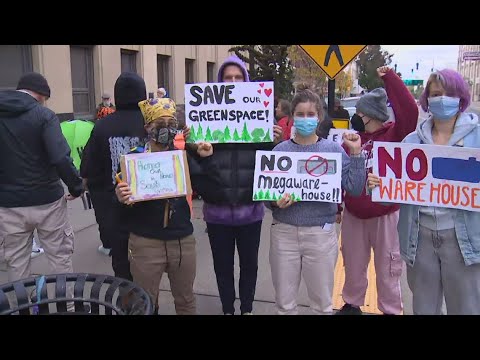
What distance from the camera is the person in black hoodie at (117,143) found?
3.24 m

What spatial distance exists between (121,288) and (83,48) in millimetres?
13482

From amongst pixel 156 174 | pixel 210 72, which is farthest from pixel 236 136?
pixel 210 72

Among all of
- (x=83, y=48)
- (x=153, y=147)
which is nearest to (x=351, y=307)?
(x=153, y=147)

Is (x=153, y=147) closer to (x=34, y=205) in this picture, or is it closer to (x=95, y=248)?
(x=34, y=205)

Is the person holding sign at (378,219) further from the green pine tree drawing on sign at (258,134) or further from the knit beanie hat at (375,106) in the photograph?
the green pine tree drawing on sign at (258,134)

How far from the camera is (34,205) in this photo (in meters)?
3.59

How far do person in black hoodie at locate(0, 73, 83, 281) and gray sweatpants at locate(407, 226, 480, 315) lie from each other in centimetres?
260

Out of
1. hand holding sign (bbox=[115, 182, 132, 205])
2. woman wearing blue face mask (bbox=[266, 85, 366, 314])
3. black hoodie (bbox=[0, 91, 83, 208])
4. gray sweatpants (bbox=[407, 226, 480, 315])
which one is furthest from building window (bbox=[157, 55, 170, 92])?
gray sweatpants (bbox=[407, 226, 480, 315])

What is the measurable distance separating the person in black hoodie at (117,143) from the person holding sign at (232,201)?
593 millimetres

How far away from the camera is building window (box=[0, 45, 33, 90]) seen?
1104 cm

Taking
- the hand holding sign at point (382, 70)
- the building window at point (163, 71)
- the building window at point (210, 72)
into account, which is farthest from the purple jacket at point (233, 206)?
the building window at point (210, 72)

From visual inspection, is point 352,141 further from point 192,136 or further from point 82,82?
point 82,82

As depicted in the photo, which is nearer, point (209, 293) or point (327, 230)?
point (327, 230)

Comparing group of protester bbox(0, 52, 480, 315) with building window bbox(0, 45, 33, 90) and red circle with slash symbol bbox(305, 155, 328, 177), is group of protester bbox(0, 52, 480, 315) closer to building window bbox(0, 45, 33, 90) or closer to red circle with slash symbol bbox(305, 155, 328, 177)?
red circle with slash symbol bbox(305, 155, 328, 177)
